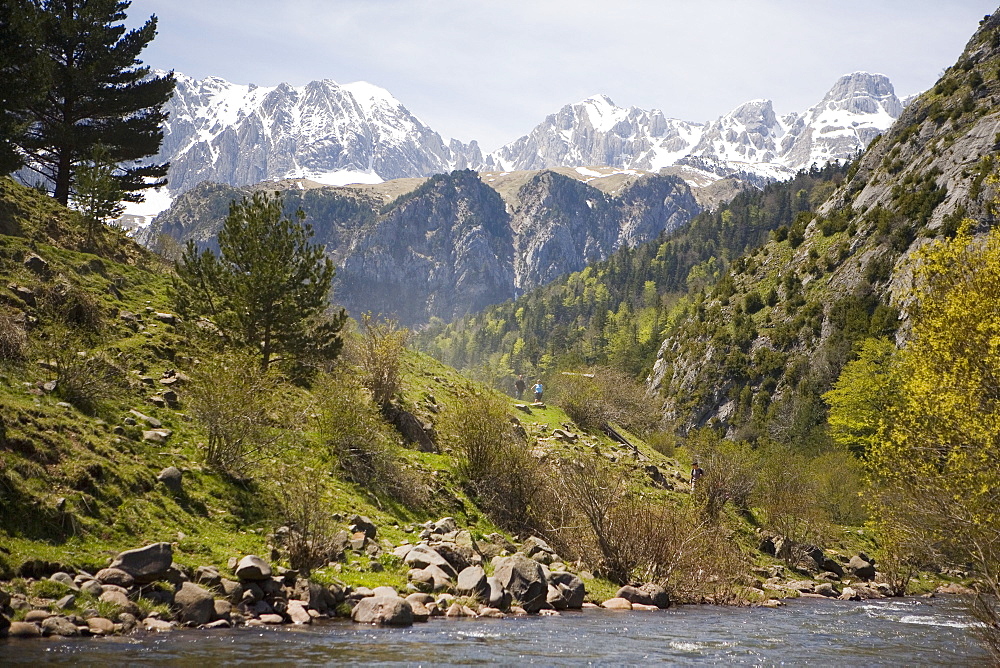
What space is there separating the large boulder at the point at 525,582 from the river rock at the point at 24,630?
523 inches

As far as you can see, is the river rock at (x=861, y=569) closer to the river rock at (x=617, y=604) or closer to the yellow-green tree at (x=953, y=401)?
the yellow-green tree at (x=953, y=401)

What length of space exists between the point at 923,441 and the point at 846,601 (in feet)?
37.7

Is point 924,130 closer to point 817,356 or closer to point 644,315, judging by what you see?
point 817,356

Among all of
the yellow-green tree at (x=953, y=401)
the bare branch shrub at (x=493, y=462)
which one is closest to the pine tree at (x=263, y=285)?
the bare branch shrub at (x=493, y=462)

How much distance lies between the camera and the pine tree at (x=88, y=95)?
144 feet

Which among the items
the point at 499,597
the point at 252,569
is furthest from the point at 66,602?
the point at 499,597

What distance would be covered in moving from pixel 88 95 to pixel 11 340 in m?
27.9

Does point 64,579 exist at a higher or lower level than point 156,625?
higher

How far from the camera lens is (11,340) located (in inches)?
970

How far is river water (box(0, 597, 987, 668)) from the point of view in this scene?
46.6 feet

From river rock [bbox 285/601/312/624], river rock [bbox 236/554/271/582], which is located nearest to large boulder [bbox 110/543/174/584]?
river rock [bbox 236/554/271/582]

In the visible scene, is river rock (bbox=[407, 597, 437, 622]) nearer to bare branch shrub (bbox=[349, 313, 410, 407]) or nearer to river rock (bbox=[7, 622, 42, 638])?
river rock (bbox=[7, 622, 42, 638])

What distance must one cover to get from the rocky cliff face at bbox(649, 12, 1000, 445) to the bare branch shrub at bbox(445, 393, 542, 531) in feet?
196

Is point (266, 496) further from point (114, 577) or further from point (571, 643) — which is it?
point (571, 643)
